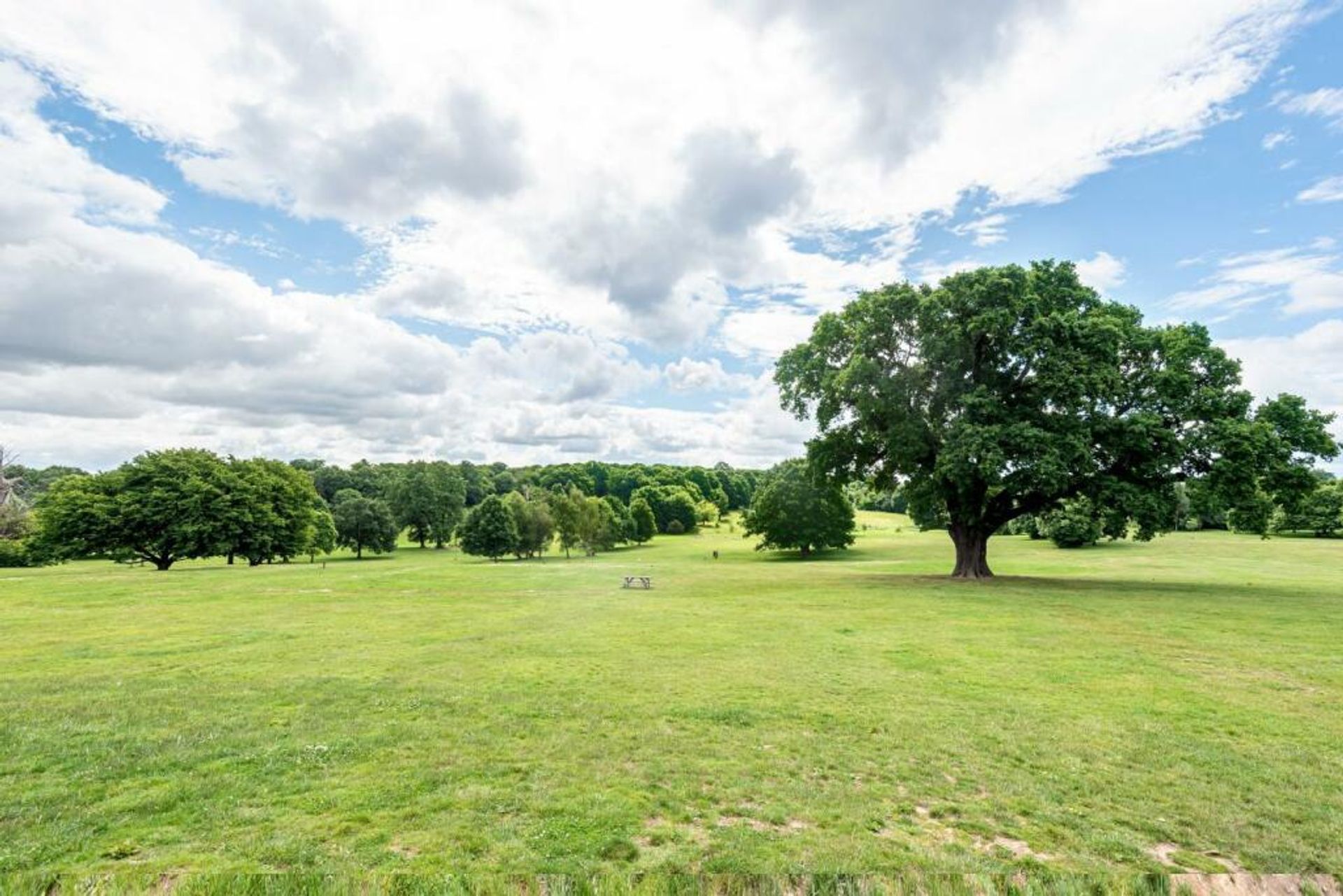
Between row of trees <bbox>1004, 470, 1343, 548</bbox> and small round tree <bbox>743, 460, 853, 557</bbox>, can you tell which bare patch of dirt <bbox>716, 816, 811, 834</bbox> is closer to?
row of trees <bbox>1004, 470, 1343, 548</bbox>

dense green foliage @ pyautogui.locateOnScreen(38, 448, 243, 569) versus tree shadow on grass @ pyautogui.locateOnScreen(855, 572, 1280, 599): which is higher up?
dense green foliage @ pyautogui.locateOnScreen(38, 448, 243, 569)

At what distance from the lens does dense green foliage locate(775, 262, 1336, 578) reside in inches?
1070

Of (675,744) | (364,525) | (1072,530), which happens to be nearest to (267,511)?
(364,525)

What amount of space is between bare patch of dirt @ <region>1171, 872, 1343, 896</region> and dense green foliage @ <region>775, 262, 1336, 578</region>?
79.2 feet

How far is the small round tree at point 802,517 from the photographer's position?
65.4 m

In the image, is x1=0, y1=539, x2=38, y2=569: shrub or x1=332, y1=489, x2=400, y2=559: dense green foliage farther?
x1=332, y1=489, x2=400, y2=559: dense green foliage

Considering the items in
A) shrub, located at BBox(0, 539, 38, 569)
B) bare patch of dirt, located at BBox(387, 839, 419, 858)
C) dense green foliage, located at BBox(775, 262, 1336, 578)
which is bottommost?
shrub, located at BBox(0, 539, 38, 569)

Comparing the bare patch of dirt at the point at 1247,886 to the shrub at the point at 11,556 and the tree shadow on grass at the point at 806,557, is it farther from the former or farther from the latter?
the shrub at the point at 11,556

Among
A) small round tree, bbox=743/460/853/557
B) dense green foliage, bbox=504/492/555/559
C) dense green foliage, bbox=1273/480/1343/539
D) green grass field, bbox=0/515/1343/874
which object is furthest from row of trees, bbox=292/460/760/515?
green grass field, bbox=0/515/1343/874

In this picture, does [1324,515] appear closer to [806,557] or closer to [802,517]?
[806,557]

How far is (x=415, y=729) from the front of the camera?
8.98m

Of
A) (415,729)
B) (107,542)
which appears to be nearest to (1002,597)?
(415,729)

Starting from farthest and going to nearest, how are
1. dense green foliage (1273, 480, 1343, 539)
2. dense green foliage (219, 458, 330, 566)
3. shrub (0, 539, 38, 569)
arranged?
dense green foliage (1273, 480, 1343, 539) → shrub (0, 539, 38, 569) → dense green foliage (219, 458, 330, 566)

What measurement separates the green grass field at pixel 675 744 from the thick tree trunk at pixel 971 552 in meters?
13.2
